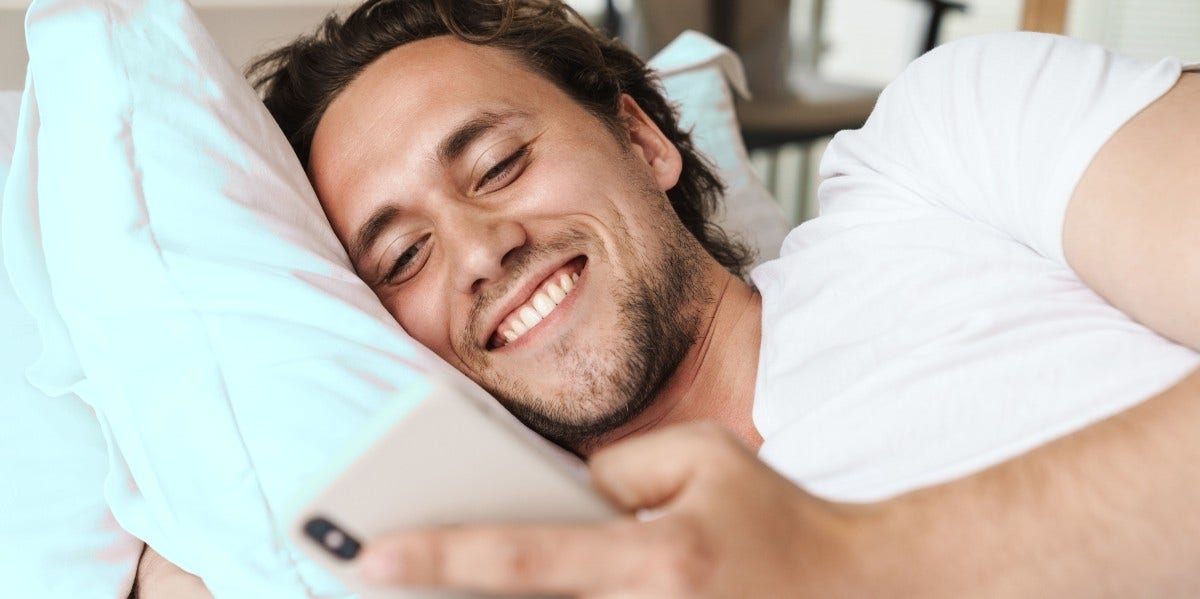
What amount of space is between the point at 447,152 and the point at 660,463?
61 centimetres

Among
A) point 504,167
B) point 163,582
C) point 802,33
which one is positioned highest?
point 504,167

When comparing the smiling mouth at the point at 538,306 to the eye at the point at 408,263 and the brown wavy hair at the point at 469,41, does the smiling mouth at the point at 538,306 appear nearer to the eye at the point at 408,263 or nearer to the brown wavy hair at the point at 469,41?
the eye at the point at 408,263

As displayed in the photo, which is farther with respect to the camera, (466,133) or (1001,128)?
(466,133)

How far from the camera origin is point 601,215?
1.04 metres

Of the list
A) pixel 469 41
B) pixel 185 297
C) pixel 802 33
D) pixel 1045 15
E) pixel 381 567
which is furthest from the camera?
pixel 1045 15

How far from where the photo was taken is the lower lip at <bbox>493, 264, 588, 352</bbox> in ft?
3.19

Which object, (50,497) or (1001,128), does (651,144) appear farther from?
(50,497)

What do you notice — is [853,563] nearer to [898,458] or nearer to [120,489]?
[898,458]

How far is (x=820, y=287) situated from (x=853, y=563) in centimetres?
47

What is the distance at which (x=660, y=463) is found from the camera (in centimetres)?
50

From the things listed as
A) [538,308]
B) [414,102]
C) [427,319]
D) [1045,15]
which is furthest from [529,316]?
[1045,15]

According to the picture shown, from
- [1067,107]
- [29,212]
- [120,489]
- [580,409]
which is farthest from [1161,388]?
[29,212]

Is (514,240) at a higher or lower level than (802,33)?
higher

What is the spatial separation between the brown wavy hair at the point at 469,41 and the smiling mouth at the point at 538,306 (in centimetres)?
29
